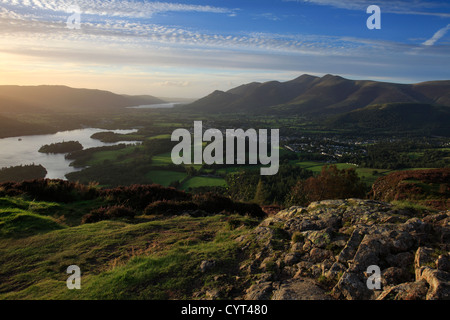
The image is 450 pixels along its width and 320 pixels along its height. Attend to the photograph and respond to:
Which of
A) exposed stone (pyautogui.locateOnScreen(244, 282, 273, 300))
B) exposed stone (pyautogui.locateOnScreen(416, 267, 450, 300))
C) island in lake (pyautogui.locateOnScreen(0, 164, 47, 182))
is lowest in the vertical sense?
island in lake (pyautogui.locateOnScreen(0, 164, 47, 182))

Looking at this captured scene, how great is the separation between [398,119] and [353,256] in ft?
630

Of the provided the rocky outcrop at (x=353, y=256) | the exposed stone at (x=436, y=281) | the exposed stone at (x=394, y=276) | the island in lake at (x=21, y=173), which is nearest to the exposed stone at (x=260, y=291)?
the rocky outcrop at (x=353, y=256)

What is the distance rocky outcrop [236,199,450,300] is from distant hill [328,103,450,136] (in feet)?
531

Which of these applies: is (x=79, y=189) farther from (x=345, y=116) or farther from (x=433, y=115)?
(x=433, y=115)

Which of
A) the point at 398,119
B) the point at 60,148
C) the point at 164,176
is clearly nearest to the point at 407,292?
the point at 164,176

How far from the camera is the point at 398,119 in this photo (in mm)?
164375

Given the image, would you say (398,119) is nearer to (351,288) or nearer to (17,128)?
(351,288)

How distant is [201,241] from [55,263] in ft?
13.3

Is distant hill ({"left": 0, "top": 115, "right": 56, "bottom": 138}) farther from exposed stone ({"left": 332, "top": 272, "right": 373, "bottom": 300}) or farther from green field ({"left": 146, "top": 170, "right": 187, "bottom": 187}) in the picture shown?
exposed stone ({"left": 332, "top": 272, "right": 373, "bottom": 300})

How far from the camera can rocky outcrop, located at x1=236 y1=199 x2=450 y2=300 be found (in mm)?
4848

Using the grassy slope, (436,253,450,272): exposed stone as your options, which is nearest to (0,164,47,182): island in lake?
the grassy slope

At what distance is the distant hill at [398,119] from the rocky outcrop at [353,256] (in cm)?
16199

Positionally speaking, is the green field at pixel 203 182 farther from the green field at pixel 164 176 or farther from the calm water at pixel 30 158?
the calm water at pixel 30 158
